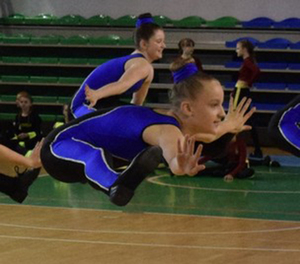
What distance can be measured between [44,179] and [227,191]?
9.65ft

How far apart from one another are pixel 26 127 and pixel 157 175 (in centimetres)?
236

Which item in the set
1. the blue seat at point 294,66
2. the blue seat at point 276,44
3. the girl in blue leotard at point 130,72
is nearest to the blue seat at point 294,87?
the blue seat at point 294,66

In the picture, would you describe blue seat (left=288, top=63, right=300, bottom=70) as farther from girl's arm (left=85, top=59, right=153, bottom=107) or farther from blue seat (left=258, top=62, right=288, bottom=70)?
girl's arm (left=85, top=59, right=153, bottom=107)

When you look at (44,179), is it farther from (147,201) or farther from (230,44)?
(230,44)

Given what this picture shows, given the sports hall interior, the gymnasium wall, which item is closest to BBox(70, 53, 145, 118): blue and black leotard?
the sports hall interior

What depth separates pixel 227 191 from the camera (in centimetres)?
1048

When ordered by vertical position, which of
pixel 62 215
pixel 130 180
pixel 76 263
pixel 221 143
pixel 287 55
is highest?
pixel 130 180

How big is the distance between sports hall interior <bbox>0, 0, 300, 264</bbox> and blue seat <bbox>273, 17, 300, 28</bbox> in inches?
0.8

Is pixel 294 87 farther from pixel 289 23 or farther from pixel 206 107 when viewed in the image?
pixel 206 107

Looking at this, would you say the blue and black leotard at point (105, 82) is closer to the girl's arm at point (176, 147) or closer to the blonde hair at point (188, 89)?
the blonde hair at point (188, 89)

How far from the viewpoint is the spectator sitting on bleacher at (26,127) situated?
12948 millimetres

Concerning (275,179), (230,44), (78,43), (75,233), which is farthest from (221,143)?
(78,43)

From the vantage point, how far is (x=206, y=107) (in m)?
4.75

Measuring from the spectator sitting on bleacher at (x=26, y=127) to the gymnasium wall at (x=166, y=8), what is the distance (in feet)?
16.3
